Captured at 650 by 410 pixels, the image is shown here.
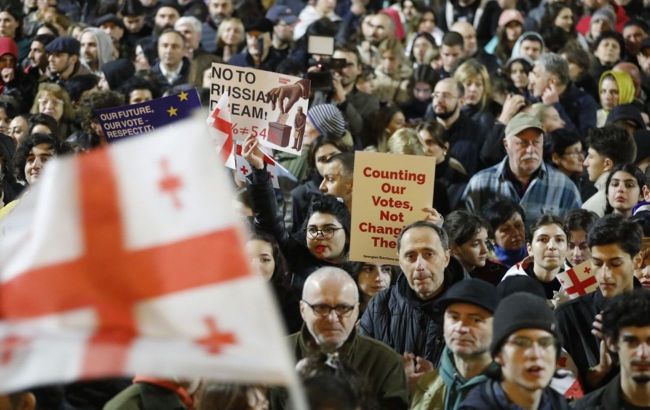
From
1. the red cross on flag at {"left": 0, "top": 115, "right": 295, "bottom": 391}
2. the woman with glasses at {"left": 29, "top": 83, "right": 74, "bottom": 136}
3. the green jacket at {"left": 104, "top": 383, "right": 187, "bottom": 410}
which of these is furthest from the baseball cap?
the red cross on flag at {"left": 0, "top": 115, "right": 295, "bottom": 391}

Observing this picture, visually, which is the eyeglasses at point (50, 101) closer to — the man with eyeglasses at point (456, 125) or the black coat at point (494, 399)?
the man with eyeglasses at point (456, 125)

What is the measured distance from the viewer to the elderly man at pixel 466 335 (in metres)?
6.16

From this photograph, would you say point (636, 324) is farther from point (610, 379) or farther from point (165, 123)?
point (165, 123)

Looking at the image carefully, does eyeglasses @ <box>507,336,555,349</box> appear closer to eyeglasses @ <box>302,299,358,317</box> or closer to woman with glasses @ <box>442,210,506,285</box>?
eyeglasses @ <box>302,299,358,317</box>

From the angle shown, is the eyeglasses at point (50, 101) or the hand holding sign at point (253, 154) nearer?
the hand holding sign at point (253, 154)

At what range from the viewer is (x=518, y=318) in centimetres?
566

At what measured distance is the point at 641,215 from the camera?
867cm

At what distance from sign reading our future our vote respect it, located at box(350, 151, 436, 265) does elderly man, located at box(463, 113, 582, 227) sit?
175cm

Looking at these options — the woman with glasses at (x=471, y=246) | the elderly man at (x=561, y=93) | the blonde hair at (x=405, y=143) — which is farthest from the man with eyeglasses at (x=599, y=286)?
the elderly man at (x=561, y=93)

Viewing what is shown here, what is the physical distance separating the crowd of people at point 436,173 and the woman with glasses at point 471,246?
11mm

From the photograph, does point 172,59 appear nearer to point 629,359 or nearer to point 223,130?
point 223,130

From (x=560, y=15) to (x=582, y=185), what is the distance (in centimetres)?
516

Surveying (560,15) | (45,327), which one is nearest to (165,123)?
(45,327)

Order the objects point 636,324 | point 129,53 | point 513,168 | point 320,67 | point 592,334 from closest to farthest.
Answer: point 636,324 < point 592,334 < point 513,168 < point 320,67 < point 129,53
